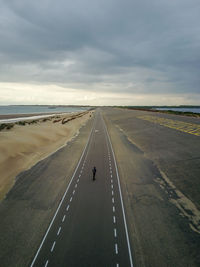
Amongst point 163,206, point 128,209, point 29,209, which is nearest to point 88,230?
point 128,209


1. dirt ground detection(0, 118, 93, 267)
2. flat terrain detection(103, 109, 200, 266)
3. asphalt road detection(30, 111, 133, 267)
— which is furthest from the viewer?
dirt ground detection(0, 118, 93, 267)

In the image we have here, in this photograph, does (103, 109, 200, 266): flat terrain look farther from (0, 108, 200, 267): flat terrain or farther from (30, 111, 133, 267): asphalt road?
(30, 111, 133, 267): asphalt road

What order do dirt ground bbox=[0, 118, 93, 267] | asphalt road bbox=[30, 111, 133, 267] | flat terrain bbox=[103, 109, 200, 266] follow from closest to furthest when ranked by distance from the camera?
asphalt road bbox=[30, 111, 133, 267], flat terrain bbox=[103, 109, 200, 266], dirt ground bbox=[0, 118, 93, 267]

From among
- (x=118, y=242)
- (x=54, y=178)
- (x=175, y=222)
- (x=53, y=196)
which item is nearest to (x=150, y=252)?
(x=118, y=242)

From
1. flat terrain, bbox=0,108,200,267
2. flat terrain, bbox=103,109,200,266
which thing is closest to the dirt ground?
flat terrain, bbox=0,108,200,267

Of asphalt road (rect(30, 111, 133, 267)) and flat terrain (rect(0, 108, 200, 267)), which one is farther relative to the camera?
flat terrain (rect(0, 108, 200, 267))

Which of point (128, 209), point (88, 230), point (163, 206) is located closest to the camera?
point (88, 230)

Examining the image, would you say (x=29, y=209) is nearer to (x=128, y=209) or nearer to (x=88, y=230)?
(x=88, y=230)

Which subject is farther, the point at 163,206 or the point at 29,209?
the point at 163,206

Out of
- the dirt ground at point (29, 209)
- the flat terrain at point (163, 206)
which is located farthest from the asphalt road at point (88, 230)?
the flat terrain at point (163, 206)
